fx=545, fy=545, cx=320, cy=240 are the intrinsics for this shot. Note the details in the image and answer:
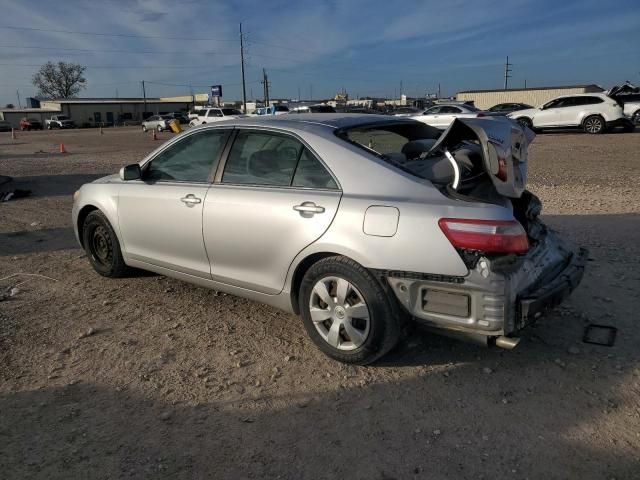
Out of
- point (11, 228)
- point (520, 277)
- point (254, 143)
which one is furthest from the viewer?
point (11, 228)

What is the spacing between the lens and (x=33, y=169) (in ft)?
48.9

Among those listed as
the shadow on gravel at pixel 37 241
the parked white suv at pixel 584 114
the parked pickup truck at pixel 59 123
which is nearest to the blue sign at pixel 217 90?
the parked pickup truck at pixel 59 123

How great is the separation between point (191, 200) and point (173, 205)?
232 millimetres

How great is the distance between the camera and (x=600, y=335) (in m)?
A: 3.87

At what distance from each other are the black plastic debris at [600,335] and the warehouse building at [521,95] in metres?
56.2

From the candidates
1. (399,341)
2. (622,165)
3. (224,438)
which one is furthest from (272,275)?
(622,165)

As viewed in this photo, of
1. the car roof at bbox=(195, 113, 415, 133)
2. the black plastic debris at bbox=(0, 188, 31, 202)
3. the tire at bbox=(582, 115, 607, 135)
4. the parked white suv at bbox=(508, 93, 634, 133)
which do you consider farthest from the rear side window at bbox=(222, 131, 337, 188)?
the tire at bbox=(582, 115, 607, 135)

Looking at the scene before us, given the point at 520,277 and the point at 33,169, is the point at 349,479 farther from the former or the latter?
the point at 33,169

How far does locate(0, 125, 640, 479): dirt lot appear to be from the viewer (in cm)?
267

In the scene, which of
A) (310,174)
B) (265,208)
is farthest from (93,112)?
(310,174)

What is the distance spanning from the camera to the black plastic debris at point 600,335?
3770 millimetres

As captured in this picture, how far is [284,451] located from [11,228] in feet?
20.8

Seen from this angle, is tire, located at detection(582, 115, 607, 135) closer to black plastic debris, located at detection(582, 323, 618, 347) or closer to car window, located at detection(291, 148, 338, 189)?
black plastic debris, located at detection(582, 323, 618, 347)

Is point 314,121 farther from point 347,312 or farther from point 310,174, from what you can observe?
point 347,312
